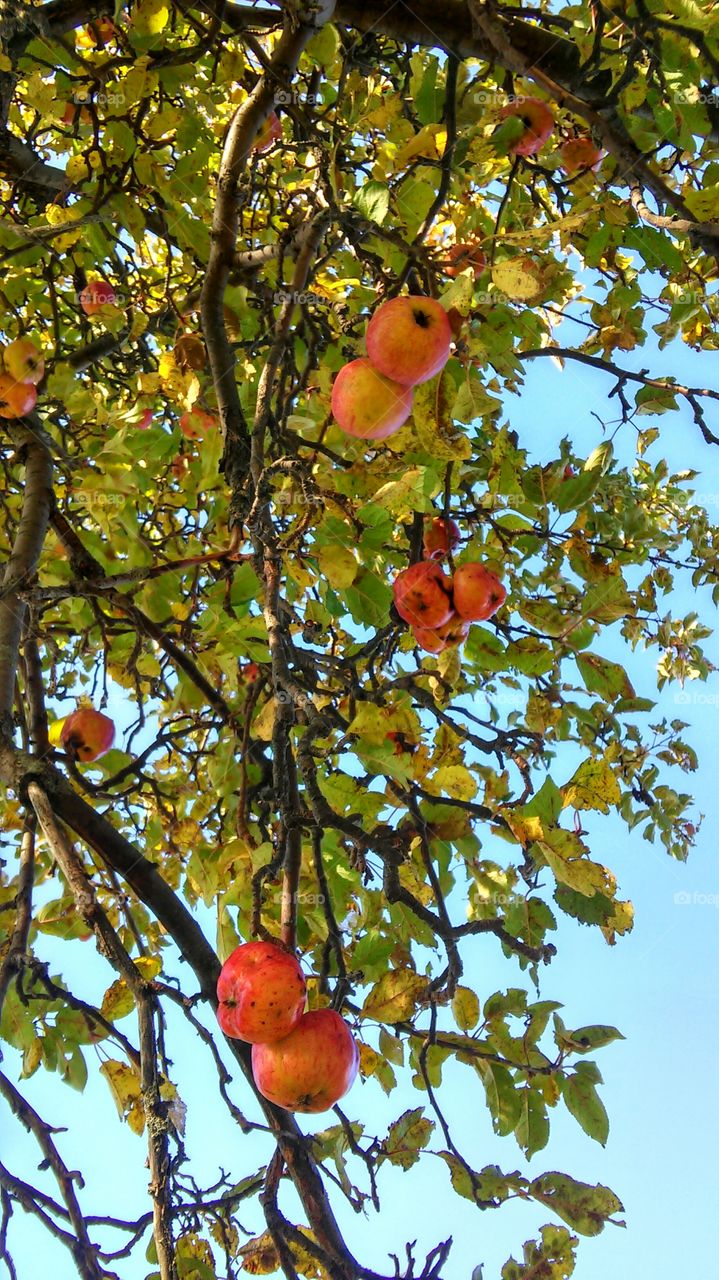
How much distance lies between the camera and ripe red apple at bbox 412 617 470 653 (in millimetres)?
2385

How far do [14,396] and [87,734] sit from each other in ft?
3.88

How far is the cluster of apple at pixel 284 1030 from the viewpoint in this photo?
158 centimetres

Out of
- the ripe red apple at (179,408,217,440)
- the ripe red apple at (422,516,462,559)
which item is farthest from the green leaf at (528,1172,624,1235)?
the ripe red apple at (179,408,217,440)

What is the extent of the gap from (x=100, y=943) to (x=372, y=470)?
→ 1.42 meters

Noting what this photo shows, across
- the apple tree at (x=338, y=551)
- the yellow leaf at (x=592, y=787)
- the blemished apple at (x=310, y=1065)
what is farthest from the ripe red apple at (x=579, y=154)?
the blemished apple at (x=310, y=1065)

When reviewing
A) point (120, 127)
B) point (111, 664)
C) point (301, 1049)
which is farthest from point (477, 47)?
point (301, 1049)

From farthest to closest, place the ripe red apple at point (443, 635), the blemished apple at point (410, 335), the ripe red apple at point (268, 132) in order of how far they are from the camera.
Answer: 1. the ripe red apple at point (268, 132)
2. the ripe red apple at point (443, 635)
3. the blemished apple at point (410, 335)

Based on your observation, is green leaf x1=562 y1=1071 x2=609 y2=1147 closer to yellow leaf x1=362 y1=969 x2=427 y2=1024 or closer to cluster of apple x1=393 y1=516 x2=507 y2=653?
yellow leaf x1=362 y1=969 x2=427 y2=1024

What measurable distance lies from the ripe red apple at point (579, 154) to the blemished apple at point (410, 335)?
1.25m

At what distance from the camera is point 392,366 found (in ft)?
6.40

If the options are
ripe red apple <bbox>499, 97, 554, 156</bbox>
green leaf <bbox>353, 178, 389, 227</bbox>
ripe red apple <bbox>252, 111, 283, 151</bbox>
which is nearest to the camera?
green leaf <bbox>353, 178, 389, 227</bbox>

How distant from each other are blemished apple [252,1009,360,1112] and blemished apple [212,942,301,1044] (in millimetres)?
39

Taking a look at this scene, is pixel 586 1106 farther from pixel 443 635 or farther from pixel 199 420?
pixel 199 420

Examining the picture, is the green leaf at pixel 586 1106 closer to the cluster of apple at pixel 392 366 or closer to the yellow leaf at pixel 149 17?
the cluster of apple at pixel 392 366
